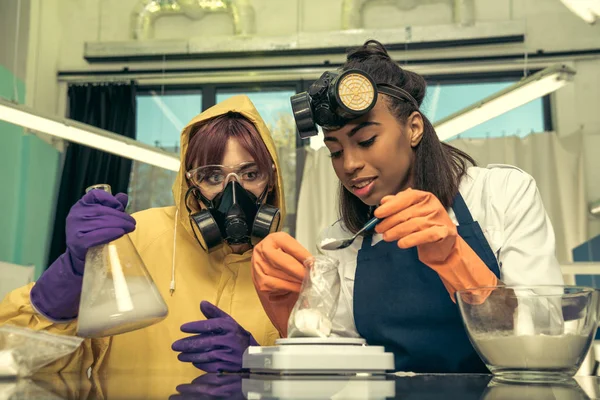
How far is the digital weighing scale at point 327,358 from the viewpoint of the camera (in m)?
1.06

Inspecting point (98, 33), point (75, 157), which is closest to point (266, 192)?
point (75, 157)

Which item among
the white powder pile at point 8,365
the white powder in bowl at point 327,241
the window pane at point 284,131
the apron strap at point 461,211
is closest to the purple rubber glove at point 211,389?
the white powder pile at point 8,365

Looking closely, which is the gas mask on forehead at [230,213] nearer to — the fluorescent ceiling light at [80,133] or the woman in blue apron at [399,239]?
the woman in blue apron at [399,239]

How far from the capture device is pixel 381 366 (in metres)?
1.08

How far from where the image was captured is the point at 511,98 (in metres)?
4.21

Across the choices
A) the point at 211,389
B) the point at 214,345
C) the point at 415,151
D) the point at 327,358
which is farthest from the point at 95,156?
the point at 211,389

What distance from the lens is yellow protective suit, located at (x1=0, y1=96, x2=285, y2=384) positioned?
1784 mm

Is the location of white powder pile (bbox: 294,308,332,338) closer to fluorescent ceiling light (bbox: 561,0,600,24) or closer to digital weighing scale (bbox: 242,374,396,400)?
digital weighing scale (bbox: 242,374,396,400)

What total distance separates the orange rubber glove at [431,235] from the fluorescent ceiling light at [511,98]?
2860mm

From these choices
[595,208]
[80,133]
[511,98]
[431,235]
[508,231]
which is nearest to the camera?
[431,235]

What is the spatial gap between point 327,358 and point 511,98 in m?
3.54

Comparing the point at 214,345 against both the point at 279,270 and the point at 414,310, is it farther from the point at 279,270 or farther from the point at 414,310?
the point at 414,310

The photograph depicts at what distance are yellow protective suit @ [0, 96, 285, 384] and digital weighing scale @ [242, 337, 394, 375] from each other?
2.48ft

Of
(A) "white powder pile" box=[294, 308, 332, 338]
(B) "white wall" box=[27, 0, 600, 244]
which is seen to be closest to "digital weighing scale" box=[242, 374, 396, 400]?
(A) "white powder pile" box=[294, 308, 332, 338]
